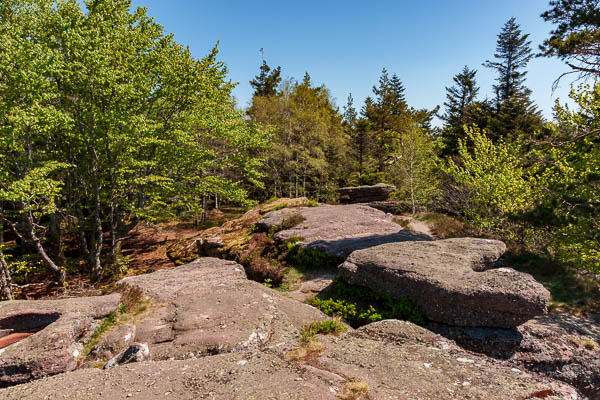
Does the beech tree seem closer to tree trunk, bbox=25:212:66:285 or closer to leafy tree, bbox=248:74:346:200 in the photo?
tree trunk, bbox=25:212:66:285

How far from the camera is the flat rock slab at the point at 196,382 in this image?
12.5ft

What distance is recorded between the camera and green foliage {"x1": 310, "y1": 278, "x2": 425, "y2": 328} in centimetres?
729

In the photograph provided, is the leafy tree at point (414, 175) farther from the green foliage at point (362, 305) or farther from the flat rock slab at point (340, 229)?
the green foliage at point (362, 305)

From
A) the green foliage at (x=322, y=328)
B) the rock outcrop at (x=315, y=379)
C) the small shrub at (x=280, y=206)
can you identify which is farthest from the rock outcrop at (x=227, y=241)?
the rock outcrop at (x=315, y=379)

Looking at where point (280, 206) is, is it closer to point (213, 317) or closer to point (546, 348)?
point (213, 317)

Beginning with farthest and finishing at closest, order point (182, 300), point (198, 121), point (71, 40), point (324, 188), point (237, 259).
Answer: point (324, 188) < point (198, 121) < point (237, 259) < point (71, 40) < point (182, 300)

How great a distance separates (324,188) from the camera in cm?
3162

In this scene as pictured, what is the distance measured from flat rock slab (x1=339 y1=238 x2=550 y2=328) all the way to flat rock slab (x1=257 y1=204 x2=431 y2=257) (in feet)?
6.52

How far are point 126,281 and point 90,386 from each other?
483 centimetres

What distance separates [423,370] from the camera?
4.43 meters

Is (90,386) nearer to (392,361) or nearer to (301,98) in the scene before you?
(392,361)

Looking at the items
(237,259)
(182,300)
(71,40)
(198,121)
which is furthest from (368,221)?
(71,40)

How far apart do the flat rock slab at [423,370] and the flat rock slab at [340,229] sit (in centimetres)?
565

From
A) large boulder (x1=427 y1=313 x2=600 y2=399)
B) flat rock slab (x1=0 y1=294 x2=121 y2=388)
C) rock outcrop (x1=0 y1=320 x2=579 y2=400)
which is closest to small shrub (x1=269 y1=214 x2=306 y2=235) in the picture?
flat rock slab (x1=0 y1=294 x2=121 y2=388)
